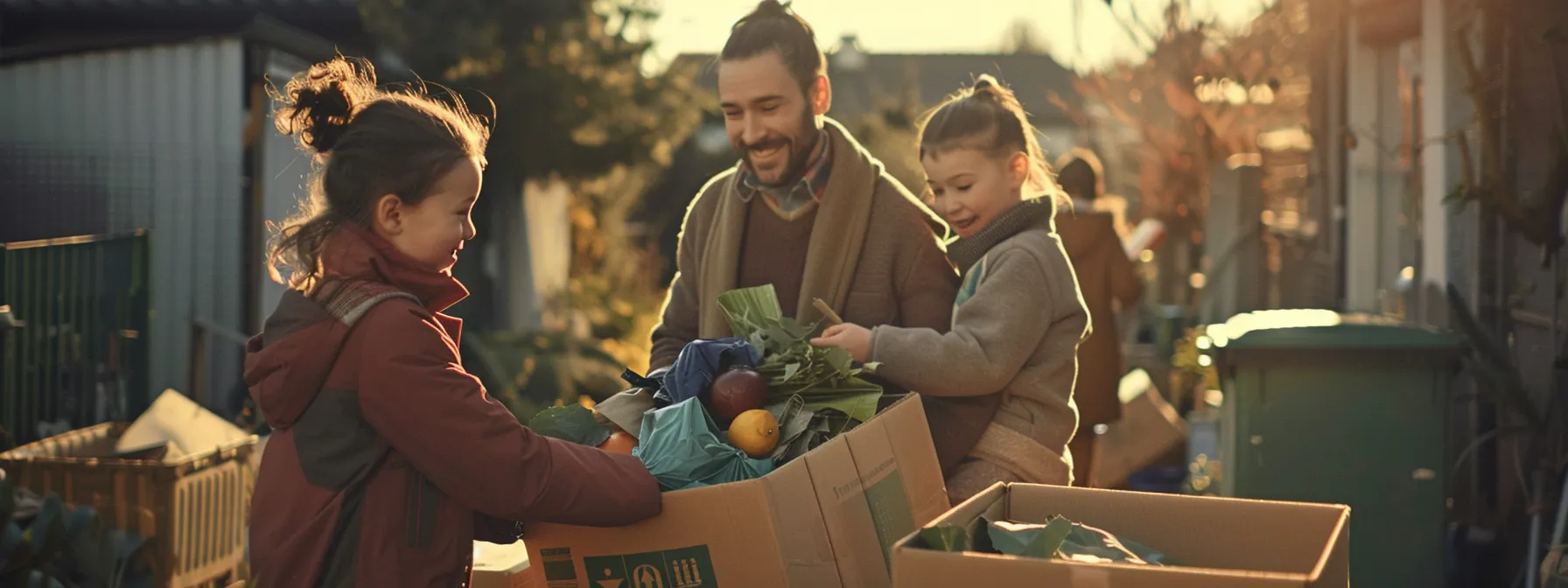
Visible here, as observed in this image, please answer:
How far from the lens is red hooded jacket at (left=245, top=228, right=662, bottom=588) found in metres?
2.35

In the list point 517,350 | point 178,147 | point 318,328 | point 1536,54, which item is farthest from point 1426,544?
point 517,350

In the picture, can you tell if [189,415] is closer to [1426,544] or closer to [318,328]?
[318,328]

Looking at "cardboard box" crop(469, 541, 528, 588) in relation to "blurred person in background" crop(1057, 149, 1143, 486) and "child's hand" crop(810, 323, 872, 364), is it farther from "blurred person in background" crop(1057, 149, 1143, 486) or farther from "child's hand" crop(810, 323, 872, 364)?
"blurred person in background" crop(1057, 149, 1143, 486)

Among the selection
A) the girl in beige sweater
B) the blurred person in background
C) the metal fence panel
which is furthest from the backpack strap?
the blurred person in background

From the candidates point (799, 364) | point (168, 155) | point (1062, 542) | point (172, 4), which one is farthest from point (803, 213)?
point (172, 4)

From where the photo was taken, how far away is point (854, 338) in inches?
A: 116

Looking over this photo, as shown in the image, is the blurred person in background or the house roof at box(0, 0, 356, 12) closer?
the blurred person in background

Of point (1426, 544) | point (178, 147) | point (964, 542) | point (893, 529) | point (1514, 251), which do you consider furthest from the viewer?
point (178, 147)

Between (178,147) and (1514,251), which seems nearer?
(1514,251)

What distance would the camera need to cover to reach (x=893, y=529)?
8.54 ft

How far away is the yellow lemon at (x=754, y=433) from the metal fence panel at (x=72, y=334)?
3.66 metres

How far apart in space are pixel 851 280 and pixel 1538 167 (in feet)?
11.3

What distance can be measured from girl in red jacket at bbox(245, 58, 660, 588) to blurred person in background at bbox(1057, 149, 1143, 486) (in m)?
3.94

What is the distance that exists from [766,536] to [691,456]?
9.5 inches
